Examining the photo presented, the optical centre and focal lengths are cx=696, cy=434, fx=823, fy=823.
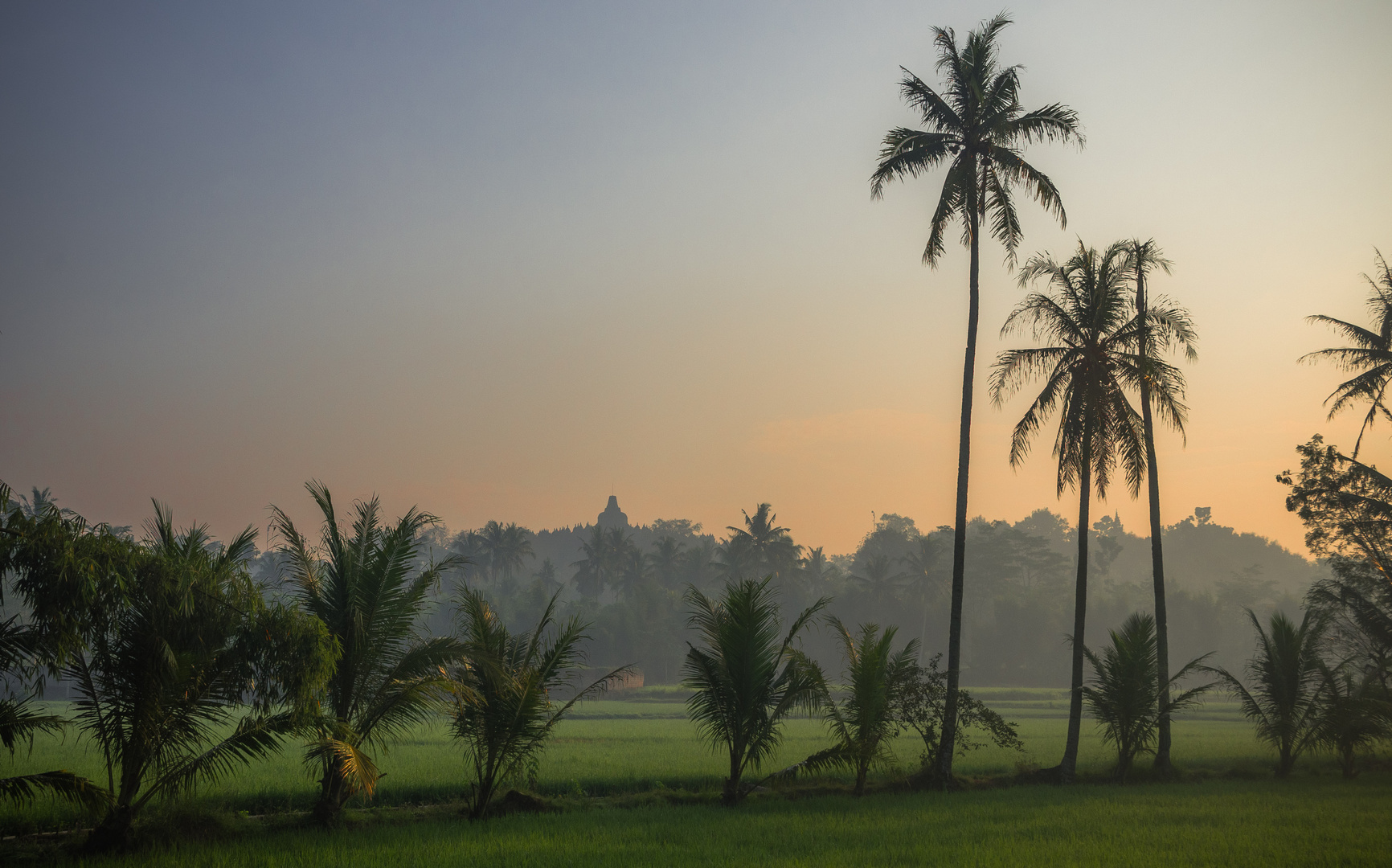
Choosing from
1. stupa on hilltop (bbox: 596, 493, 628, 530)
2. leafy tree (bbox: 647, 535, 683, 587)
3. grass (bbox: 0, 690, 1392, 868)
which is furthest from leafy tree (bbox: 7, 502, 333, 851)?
stupa on hilltop (bbox: 596, 493, 628, 530)

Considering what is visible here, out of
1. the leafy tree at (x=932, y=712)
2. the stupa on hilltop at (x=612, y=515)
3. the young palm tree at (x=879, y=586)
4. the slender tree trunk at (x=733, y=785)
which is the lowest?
the slender tree trunk at (x=733, y=785)

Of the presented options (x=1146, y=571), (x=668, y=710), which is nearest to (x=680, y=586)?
(x=668, y=710)

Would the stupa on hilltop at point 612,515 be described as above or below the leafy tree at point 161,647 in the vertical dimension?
above

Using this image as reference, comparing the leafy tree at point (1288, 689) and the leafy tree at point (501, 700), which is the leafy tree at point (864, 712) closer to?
the leafy tree at point (501, 700)

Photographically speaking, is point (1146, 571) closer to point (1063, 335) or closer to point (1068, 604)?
point (1068, 604)

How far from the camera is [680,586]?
96438mm

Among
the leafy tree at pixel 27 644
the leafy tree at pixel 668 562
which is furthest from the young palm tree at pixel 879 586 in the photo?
the leafy tree at pixel 27 644

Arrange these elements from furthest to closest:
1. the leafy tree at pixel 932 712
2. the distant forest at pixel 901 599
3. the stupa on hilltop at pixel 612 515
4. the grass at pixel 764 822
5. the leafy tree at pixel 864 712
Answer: the stupa on hilltop at pixel 612 515, the distant forest at pixel 901 599, the leafy tree at pixel 932 712, the leafy tree at pixel 864 712, the grass at pixel 764 822

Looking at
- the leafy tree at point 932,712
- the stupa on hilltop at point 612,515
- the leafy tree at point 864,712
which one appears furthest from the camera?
the stupa on hilltop at point 612,515

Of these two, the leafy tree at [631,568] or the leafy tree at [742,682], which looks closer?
the leafy tree at [742,682]

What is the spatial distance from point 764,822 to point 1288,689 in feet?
57.4

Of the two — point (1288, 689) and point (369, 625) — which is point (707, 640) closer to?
point (369, 625)

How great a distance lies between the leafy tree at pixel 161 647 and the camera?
33.2 ft

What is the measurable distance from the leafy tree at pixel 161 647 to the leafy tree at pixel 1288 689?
909 inches
